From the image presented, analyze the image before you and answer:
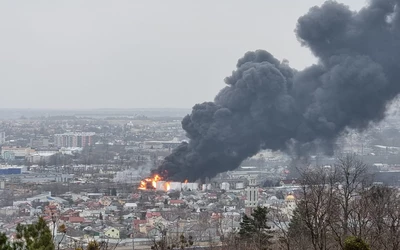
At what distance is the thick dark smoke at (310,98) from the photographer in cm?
6178

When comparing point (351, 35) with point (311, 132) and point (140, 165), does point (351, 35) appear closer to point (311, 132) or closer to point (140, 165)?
point (311, 132)

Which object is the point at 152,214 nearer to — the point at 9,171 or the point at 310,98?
the point at 310,98

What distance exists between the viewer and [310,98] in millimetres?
63469

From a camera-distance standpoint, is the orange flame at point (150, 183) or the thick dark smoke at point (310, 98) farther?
the orange flame at point (150, 183)

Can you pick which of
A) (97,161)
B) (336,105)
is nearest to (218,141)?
(336,105)

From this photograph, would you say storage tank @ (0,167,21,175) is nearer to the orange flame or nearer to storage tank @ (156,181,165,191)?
the orange flame

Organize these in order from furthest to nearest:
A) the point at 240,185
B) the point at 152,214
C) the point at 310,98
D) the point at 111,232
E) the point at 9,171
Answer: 1. the point at 9,171
2. the point at 240,185
3. the point at 310,98
4. the point at 152,214
5. the point at 111,232

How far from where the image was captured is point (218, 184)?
2776 inches

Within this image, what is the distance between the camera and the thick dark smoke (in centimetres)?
6178

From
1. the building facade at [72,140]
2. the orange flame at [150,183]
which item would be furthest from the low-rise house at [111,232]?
the building facade at [72,140]

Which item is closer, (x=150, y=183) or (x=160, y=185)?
(x=160, y=185)


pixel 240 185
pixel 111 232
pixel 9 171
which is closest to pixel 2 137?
pixel 9 171

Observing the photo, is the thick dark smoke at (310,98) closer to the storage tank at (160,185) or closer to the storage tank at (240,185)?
the storage tank at (160,185)

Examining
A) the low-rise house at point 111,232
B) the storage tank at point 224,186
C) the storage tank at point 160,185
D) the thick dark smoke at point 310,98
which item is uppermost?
the thick dark smoke at point 310,98
